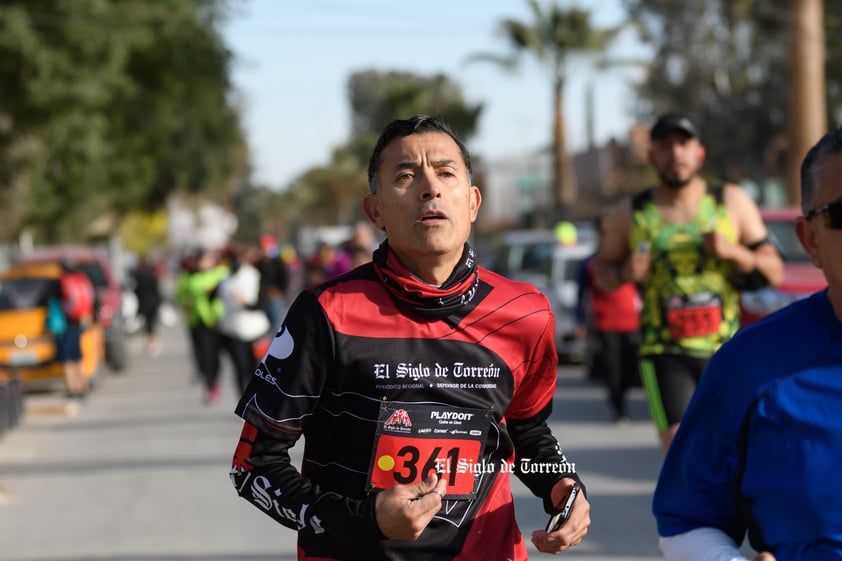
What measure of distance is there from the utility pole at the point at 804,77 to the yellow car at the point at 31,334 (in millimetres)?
10276

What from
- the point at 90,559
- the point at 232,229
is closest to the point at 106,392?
the point at 90,559

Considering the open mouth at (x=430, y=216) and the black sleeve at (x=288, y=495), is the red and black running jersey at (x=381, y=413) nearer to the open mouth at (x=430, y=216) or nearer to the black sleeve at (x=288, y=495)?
the black sleeve at (x=288, y=495)

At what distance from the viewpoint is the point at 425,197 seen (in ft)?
11.1

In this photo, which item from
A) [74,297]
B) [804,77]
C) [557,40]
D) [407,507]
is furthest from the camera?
[557,40]

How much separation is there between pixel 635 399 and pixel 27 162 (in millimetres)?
17871

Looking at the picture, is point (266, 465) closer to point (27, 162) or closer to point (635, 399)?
point (635, 399)

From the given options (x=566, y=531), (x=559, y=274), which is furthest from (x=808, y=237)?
(x=559, y=274)

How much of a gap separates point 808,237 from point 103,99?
26955mm

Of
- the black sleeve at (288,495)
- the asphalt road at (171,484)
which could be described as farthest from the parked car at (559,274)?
the black sleeve at (288,495)

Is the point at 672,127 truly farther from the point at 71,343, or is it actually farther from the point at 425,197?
the point at 71,343

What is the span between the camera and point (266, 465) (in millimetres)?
3309

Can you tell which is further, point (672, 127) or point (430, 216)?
point (672, 127)

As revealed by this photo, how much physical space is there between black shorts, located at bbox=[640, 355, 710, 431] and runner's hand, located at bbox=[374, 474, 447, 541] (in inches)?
125

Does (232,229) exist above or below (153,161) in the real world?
below
